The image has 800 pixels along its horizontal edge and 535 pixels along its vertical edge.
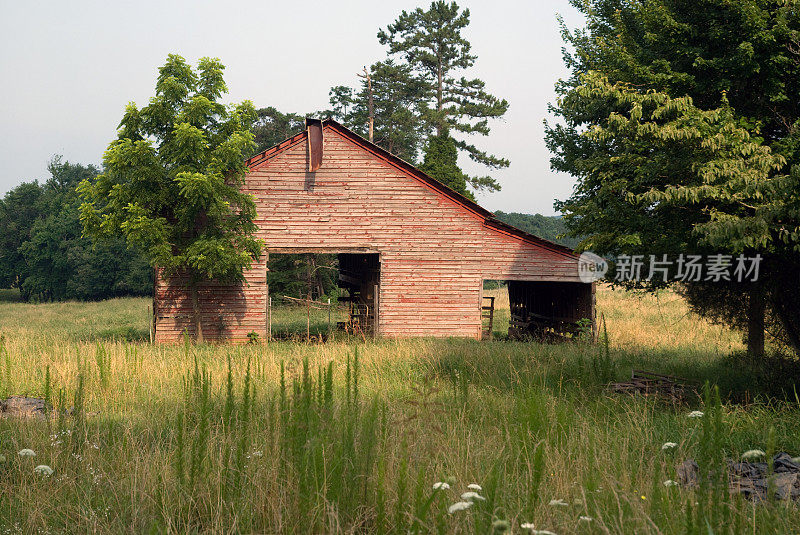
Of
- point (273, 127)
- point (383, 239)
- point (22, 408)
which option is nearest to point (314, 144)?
point (383, 239)

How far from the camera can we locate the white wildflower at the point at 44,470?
16.9 ft

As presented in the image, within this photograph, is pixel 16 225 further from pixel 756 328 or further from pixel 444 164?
pixel 756 328

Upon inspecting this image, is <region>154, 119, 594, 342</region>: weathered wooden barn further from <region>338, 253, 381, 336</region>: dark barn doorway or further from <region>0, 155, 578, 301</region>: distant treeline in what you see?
<region>0, 155, 578, 301</region>: distant treeline

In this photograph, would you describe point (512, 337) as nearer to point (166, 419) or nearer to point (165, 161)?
point (165, 161)

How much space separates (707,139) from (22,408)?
11130mm

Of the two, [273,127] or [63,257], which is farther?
[63,257]

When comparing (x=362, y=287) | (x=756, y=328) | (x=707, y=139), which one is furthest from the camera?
(x=362, y=287)

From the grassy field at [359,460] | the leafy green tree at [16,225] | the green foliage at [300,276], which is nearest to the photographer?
the grassy field at [359,460]

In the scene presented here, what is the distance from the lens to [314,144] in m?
20.1

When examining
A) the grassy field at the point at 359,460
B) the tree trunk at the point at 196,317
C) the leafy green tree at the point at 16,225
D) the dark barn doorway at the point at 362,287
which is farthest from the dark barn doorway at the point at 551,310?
the leafy green tree at the point at 16,225

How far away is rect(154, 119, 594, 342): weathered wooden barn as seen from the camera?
20.1 m

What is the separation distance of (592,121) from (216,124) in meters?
11.4

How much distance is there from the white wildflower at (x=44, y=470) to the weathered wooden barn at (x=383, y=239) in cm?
1465

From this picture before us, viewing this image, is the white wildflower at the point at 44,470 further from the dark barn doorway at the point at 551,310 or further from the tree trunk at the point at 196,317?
the dark barn doorway at the point at 551,310
